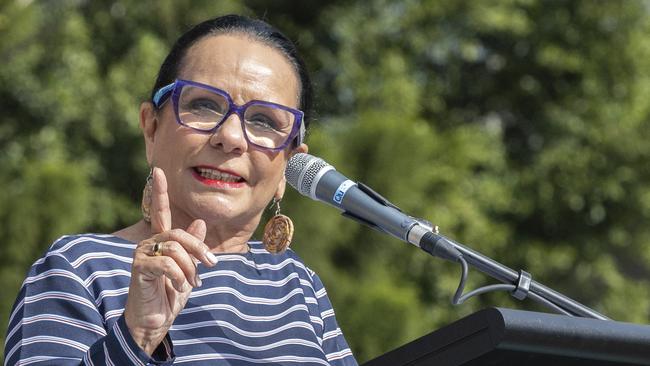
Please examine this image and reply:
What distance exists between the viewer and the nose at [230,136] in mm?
2240

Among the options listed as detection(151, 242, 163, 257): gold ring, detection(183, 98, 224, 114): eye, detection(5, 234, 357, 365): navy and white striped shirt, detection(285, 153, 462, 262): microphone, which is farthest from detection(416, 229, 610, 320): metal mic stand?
detection(151, 242, 163, 257): gold ring

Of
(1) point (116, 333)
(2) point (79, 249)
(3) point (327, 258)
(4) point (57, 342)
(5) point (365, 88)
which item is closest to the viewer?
(1) point (116, 333)

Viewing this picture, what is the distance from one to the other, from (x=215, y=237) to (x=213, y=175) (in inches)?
7.5

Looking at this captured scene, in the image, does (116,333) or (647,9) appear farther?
(647,9)

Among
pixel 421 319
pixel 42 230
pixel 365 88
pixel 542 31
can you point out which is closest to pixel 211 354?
pixel 42 230

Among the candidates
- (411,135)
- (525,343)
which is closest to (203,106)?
(525,343)

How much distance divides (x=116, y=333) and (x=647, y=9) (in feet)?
37.6

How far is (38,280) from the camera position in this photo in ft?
6.63

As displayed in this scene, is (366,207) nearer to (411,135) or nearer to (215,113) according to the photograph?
(215,113)

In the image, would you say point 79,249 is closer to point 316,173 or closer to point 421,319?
point 316,173

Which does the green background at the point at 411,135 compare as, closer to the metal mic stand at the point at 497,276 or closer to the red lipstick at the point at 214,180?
the red lipstick at the point at 214,180

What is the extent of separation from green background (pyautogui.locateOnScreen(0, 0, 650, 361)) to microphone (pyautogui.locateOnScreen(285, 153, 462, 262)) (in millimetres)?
5910

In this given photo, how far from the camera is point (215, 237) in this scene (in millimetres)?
2418

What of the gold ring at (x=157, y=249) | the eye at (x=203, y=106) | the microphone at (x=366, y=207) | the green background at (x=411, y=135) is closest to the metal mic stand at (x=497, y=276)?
the microphone at (x=366, y=207)
